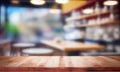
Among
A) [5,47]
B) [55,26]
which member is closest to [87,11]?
[55,26]

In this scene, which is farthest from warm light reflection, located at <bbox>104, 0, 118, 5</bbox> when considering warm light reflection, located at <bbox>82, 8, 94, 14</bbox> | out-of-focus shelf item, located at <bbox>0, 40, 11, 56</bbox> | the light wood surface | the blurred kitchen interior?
the light wood surface

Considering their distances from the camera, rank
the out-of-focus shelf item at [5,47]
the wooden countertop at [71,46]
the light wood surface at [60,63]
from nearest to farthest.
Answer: the light wood surface at [60,63]
the wooden countertop at [71,46]
the out-of-focus shelf item at [5,47]

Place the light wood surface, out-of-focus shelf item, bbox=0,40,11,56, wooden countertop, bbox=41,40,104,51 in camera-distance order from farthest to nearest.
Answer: out-of-focus shelf item, bbox=0,40,11,56 < wooden countertop, bbox=41,40,104,51 < the light wood surface

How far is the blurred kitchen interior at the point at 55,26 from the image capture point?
3.83 meters

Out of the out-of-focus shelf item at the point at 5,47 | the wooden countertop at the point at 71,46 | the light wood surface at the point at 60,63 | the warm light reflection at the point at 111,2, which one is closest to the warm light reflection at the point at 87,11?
the warm light reflection at the point at 111,2

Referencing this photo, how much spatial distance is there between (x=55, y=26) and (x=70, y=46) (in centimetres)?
58

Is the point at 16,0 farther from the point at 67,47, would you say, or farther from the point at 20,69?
the point at 20,69

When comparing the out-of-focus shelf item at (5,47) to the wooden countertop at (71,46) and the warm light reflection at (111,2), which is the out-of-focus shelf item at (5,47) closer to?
the wooden countertop at (71,46)

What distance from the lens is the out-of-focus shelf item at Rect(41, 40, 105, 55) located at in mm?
3770

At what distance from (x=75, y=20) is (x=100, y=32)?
0.65m

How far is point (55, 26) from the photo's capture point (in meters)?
3.86

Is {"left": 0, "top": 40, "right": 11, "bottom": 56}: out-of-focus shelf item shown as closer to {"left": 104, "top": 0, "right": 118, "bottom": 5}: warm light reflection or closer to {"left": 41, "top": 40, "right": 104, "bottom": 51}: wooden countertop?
{"left": 41, "top": 40, "right": 104, "bottom": 51}: wooden countertop

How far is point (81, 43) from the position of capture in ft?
12.8

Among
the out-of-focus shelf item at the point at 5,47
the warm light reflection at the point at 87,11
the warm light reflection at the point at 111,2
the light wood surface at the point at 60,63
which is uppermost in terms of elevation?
the warm light reflection at the point at 111,2
